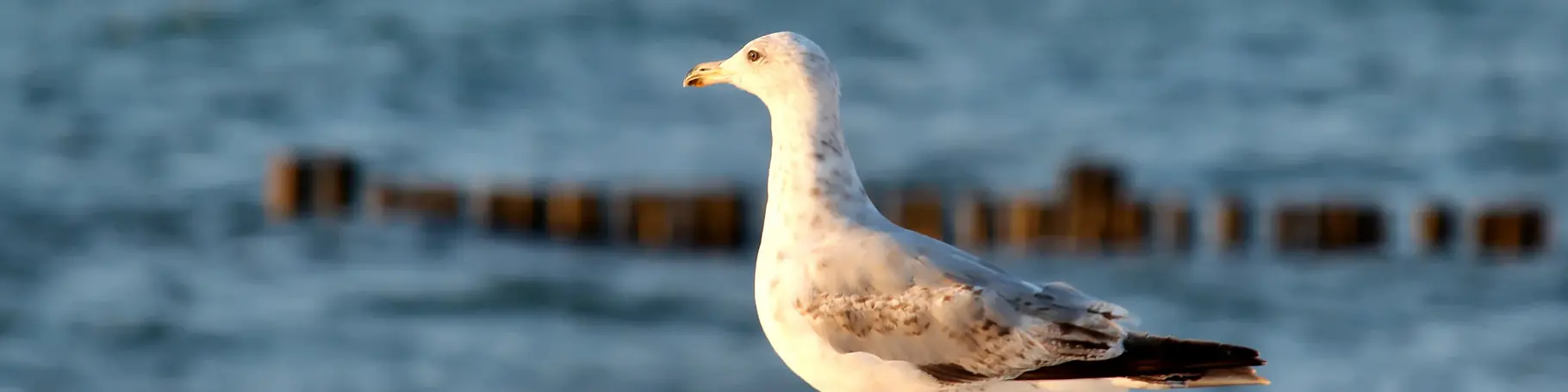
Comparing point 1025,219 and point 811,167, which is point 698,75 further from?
point 1025,219

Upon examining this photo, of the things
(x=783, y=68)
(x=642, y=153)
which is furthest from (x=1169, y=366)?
(x=642, y=153)

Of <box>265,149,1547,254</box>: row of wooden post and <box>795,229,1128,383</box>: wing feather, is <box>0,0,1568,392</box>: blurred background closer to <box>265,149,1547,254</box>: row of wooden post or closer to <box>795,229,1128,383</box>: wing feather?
<box>265,149,1547,254</box>: row of wooden post

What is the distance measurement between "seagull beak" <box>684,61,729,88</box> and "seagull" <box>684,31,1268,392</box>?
0.10 meters

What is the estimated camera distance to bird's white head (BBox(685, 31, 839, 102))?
637 centimetres

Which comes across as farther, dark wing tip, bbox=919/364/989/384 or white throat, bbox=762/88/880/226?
white throat, bbox=762/88/880/226

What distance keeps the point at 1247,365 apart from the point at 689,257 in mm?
14397

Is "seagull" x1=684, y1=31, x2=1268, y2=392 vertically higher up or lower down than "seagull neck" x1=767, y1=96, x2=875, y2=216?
lower down

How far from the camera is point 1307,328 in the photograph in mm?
16125

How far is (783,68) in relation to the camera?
640 centimetres

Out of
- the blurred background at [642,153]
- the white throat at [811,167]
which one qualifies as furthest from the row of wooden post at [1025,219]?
the white throat at [811,167]

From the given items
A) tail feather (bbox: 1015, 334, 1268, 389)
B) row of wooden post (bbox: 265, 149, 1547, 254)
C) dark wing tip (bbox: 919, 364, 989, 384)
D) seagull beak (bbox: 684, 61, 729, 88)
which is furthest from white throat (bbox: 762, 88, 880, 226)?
row of wooden post (bbox: 265, 149, 1547, 254)

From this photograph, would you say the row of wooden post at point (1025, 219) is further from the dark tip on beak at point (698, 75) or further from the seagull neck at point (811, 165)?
the seagull neck at point (811, 165)

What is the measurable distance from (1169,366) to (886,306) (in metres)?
0.81

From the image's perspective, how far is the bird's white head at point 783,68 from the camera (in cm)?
637
